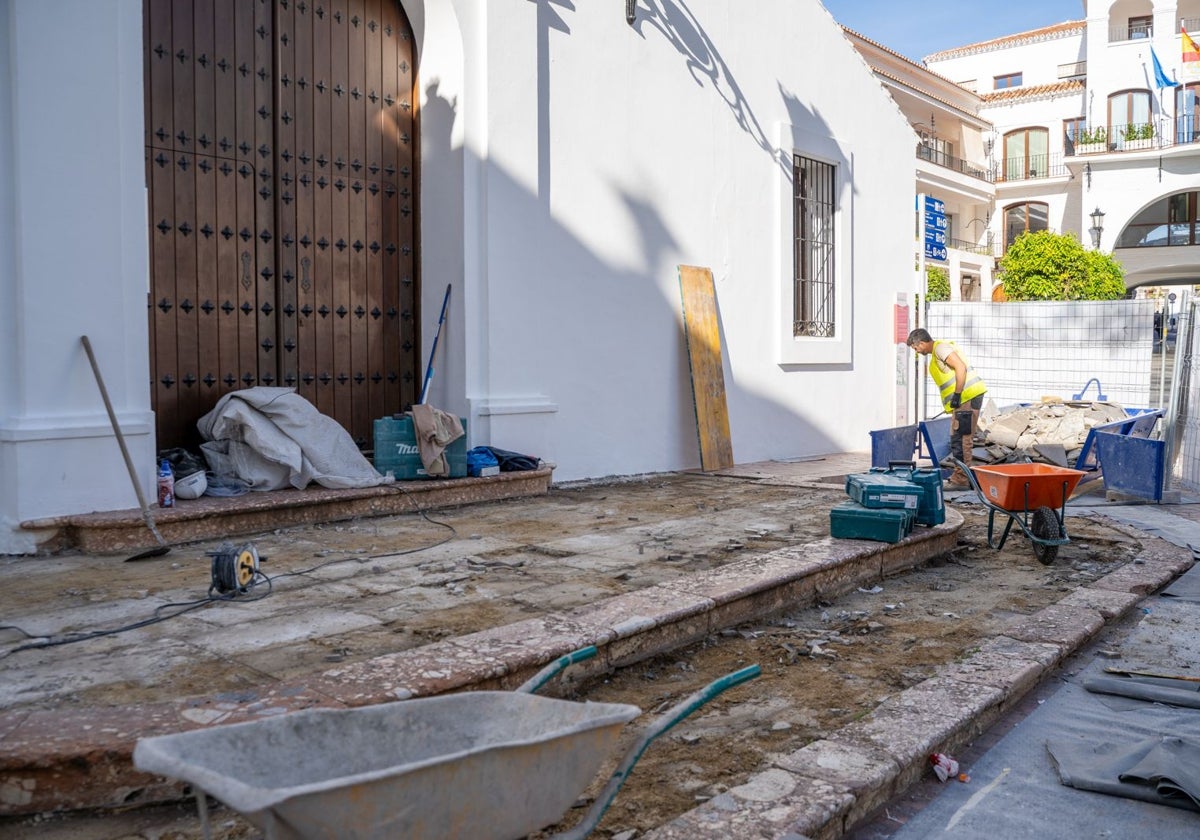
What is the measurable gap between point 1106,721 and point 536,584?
99.3 inches

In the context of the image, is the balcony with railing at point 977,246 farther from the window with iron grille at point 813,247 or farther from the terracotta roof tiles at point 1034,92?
the window with iron grille at point 813,247

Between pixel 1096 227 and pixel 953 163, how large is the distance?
17.6ft

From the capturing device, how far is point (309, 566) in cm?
525

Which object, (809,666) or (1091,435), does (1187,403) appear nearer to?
(1091,435)

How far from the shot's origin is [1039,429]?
11.2 meters

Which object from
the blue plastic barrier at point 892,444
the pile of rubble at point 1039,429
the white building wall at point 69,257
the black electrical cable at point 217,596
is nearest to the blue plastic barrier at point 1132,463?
the pile of rubble at point 1039,429

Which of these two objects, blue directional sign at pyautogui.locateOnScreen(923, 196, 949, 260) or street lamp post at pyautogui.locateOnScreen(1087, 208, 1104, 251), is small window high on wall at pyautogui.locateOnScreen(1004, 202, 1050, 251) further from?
blue directional sign at pyautogui.locateOnScreen(923, 196, 949, 260)

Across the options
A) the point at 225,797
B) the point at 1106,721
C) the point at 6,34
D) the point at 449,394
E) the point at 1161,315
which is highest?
the point at 6,34

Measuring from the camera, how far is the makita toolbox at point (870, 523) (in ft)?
19.9

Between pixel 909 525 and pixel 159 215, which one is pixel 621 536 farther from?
pixel 159 215

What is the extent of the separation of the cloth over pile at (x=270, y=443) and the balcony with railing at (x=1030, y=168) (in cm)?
3657

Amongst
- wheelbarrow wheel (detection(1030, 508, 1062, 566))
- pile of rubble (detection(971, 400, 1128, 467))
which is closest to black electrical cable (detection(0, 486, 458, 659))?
wheelbarrow wheel (detection(1030, 508, 1062, 566))

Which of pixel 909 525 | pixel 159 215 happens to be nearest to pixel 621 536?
pixel 909 525

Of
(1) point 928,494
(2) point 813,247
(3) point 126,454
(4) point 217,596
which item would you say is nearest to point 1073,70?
(2) point 813,247
